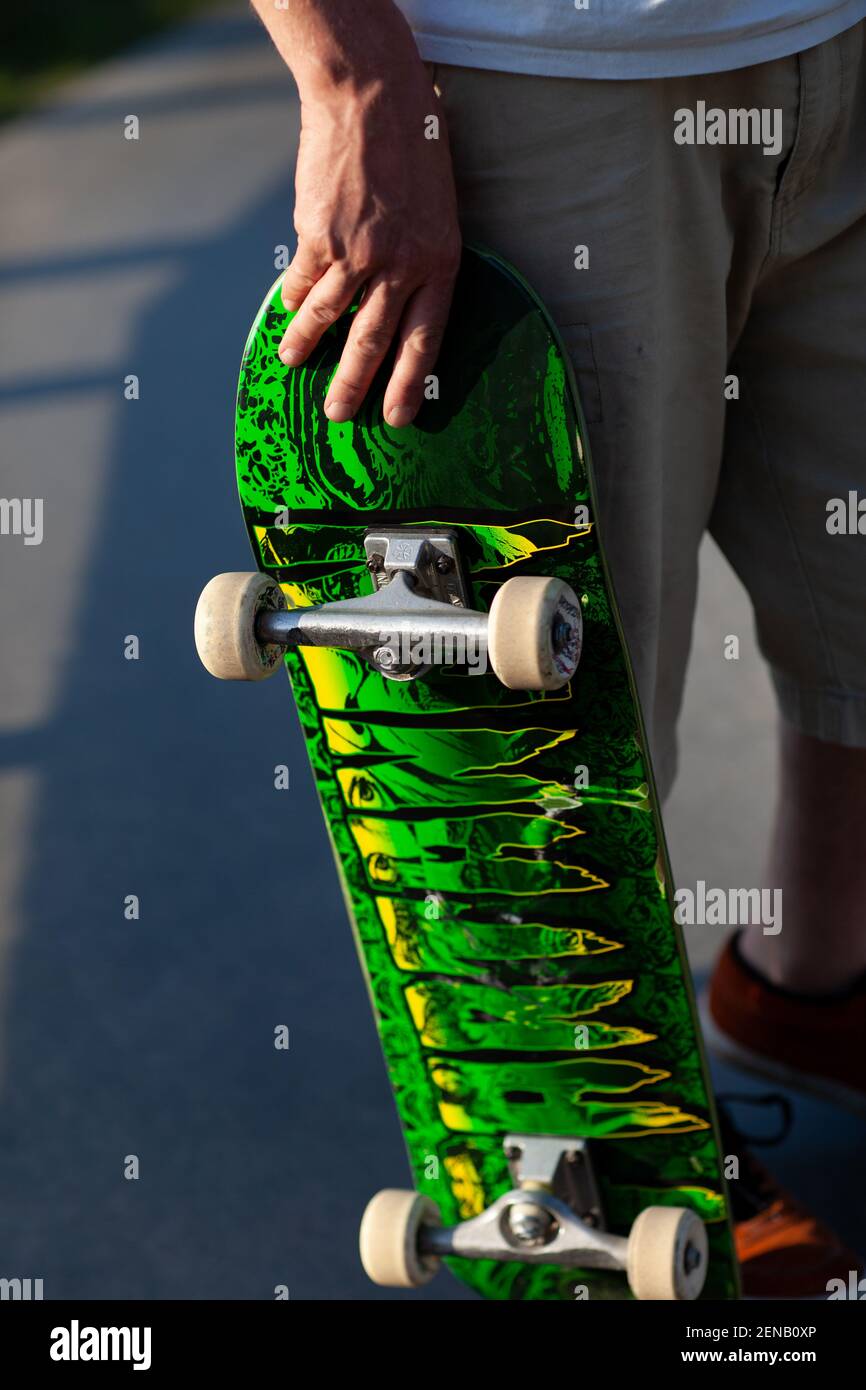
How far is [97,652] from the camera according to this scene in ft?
8.46

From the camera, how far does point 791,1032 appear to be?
168cm

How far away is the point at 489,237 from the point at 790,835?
0.77 metres

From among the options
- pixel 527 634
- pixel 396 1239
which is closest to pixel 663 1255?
pixel 396 1239

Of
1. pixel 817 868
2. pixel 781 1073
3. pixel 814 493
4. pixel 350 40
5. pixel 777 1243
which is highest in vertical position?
pixel 350 40

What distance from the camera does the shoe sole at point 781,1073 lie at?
168 centimetres

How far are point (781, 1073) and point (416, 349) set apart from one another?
3.23ft

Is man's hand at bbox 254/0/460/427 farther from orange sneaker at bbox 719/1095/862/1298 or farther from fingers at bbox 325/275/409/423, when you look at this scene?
orange sneaker at bbox 719/1095/862/1298

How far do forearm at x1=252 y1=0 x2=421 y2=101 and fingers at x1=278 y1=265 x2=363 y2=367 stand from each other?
0.12 metres

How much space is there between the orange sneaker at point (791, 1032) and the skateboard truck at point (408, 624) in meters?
0.69

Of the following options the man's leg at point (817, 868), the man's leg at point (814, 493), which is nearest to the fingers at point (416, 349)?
the man's leg at point (814, 493)

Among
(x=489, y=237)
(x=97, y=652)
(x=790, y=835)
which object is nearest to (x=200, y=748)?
(x=97, y=652)

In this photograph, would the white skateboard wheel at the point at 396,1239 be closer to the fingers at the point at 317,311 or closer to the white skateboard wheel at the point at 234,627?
the white skateboard wheel at the point at 234,627

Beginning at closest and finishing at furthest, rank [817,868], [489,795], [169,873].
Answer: [489,795], [817,868], [169,873]

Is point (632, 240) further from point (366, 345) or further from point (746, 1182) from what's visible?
point (746, 1182)
